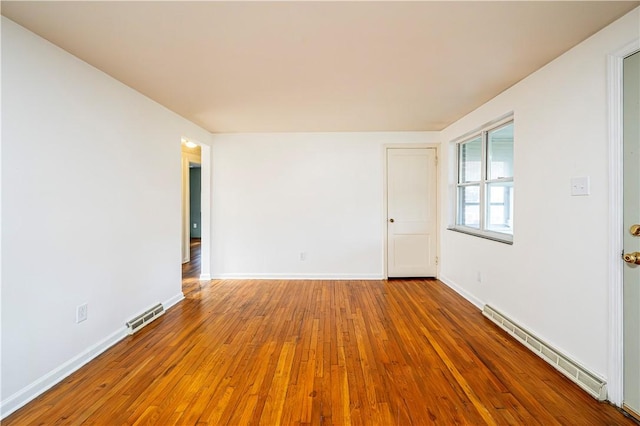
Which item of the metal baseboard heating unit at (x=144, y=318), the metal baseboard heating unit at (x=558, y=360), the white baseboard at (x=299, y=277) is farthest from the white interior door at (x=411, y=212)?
the metal baseboard heating unit at (x=144, y=318)

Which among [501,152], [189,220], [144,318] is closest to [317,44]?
[501,152]

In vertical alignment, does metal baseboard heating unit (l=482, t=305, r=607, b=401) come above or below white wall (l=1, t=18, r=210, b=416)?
below

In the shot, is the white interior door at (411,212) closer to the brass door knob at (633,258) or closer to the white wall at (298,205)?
the white wall at (298,205)

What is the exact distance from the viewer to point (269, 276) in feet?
14.9

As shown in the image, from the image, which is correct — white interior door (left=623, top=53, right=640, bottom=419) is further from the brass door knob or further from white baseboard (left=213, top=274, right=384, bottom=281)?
white baseboard (left=213, top=274, right=384, bottom=281)

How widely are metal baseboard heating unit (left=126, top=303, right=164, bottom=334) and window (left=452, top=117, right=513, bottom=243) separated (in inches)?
144

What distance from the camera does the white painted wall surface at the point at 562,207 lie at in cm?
181

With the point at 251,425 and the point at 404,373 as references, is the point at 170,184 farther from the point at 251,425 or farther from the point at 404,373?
the point at 404,373

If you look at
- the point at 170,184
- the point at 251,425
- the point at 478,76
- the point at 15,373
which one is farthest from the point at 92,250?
the point at 478,76

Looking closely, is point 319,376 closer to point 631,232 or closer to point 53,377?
point 53,377

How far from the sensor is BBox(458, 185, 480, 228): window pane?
3.66 meters

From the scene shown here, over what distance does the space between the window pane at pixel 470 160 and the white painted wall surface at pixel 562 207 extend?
0.77 metres

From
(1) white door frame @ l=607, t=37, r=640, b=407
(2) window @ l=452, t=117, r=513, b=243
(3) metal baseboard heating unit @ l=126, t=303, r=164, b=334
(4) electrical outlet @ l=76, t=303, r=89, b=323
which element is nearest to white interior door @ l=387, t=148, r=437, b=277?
(2) window @ l=452, t=117, r=513, b=243

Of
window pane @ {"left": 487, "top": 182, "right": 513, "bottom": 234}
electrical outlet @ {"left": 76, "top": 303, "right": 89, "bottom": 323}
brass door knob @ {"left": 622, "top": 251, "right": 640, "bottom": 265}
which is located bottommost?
electrical outlet @ {"left": 76, "top": 303, "right": 89, "bottom": 323}
